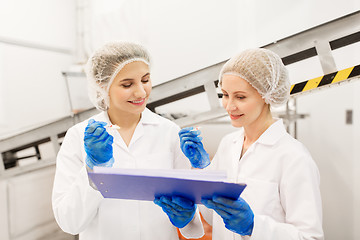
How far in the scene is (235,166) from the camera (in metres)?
1.16

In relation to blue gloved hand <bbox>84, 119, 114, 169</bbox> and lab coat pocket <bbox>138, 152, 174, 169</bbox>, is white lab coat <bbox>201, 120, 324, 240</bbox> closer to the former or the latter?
lab coat pocket <bbox>138, 152, 174, 169</bbox>

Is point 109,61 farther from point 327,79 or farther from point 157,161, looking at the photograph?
point 327,79

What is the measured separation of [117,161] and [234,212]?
1.67 ft

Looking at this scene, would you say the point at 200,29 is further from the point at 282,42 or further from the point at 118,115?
the point at 118,115

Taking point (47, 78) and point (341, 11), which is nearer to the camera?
point (341, 11)

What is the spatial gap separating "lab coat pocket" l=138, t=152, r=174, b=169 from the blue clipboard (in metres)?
0.23

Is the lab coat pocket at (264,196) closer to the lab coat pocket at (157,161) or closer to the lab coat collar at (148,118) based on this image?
the lab coat pocket at (157,161)

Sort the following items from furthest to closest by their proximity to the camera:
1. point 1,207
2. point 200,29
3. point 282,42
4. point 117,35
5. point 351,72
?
point 117,35, point 200,29, point 1,207, point 282,42, point 351,72

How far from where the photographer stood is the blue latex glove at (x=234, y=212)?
0.86m

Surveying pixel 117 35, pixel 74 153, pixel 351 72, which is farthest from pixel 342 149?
pixel 117 35

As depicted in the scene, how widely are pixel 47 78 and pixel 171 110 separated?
1.22 meters

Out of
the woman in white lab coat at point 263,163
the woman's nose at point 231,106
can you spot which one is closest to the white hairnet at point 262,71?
the woman in white lab coat at point 263,163

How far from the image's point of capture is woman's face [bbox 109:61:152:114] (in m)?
1.11

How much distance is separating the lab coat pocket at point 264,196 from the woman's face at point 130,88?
54cm
